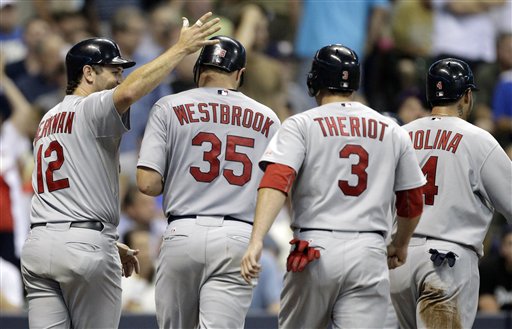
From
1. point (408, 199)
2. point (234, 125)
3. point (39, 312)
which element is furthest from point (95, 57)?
point (408, 199)

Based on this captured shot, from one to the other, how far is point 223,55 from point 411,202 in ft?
4.69

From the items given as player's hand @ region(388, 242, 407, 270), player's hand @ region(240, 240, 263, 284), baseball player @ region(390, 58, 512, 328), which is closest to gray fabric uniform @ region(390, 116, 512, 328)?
baseball player @ region(390, 58, 512, 328)

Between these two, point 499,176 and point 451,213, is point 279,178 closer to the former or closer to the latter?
point 451,213

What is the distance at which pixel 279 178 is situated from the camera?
615cm

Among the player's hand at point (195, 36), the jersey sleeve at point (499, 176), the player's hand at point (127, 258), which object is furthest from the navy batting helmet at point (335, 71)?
the player's hand at point (127, 258)

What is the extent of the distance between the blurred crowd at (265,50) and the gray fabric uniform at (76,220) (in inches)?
171

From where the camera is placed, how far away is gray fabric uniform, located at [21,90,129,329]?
6.70 m

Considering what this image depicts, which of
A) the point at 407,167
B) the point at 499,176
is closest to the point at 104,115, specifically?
the point at 407,167

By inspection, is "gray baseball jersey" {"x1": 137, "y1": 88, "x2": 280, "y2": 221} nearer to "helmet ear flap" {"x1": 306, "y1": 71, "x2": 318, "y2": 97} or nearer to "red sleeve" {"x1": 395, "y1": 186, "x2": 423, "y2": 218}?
"helmet ear flap" {"x1": 306, "y1": 71, "x2": 318, "y2": 97}

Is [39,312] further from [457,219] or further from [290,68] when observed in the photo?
[290,68]

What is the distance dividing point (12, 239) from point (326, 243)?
5.51m

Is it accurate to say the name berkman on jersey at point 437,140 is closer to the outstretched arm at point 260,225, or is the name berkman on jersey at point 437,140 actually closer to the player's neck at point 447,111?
the player's neck at point 447,111

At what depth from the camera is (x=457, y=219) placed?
7051 millimetres

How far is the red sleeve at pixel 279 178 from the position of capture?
20.1 ft
